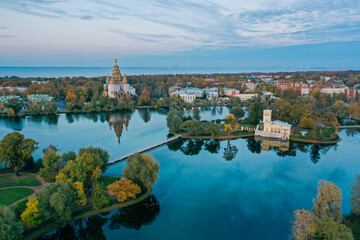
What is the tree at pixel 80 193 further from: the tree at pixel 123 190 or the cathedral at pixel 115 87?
the cathedral at pixel 115 87

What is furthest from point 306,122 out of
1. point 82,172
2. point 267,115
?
point 82,172

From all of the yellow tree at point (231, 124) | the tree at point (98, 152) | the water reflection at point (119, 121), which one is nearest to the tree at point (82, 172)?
the tree at point (98, 152)

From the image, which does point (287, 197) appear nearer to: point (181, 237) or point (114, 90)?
point (181, 237)

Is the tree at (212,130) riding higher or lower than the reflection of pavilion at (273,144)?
higher

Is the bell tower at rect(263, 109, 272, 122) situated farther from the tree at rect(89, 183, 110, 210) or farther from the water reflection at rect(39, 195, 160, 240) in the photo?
the tree at rect(89, 183, 110, 210)

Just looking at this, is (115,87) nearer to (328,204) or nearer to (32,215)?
(32,215)
